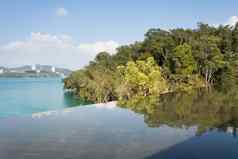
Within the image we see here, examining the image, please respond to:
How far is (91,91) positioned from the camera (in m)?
17.8

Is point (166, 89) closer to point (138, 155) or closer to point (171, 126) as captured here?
point (171, 126)

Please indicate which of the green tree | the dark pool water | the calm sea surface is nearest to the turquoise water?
the green tree

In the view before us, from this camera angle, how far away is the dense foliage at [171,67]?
48.9 feet

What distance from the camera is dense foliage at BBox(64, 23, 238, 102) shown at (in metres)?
14.9

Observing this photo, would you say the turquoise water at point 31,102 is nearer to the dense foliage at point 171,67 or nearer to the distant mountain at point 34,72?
the dense foliage at point 171,67

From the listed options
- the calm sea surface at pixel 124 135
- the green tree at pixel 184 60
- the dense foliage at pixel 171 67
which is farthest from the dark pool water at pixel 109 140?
the green tree at pixel 184 60

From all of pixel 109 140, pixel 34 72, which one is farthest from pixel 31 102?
pixel 34 72

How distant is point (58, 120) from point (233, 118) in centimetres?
446


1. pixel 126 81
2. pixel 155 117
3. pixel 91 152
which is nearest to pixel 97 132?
pixel 91 152

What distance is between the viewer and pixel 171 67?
1942cm

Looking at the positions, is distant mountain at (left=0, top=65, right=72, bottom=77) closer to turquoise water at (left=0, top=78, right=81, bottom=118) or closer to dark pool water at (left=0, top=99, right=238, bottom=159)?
turquoise water at (left=0, top=78, right=81, bottom=118)

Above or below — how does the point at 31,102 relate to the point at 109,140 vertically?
below

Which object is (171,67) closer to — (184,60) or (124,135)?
(184,60)

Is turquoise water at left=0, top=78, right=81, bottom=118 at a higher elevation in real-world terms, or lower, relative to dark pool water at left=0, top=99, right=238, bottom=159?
lower
